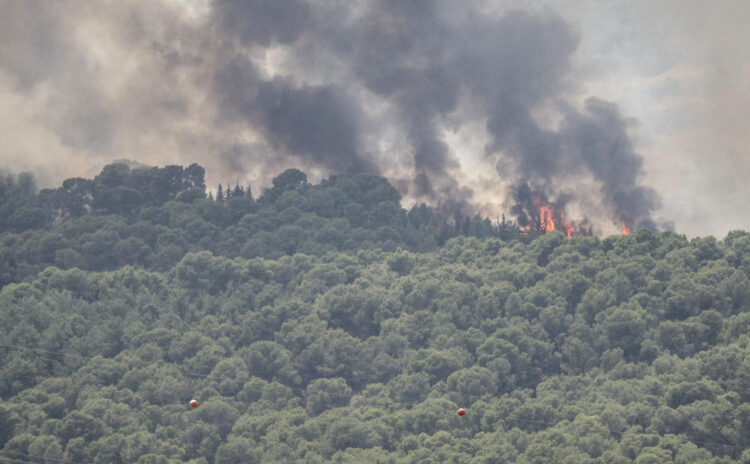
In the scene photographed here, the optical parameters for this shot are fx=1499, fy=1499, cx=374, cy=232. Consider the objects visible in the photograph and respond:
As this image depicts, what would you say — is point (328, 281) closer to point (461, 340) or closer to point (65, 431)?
point (461, 340)

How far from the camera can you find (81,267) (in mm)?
170000

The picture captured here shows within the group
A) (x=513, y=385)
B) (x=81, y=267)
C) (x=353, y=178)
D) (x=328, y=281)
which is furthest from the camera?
(x=353, y=178)

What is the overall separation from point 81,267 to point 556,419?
6747 cm

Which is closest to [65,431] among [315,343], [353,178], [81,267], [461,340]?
[315,343]

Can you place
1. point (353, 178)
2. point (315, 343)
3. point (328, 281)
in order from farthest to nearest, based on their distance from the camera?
point (353, 178), point (328, 281), point (315, 343)

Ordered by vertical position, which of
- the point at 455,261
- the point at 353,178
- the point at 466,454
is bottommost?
the point at 466,454

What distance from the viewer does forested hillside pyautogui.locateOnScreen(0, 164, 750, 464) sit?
397ft

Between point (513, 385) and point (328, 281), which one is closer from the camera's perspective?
point (513, 385)

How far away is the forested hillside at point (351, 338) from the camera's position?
121 metres

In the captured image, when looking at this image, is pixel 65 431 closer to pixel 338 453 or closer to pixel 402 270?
pixel 338 453

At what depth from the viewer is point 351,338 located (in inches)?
5719

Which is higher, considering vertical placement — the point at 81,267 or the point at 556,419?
the point at 81,267

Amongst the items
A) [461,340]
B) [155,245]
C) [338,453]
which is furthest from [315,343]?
[155,245]

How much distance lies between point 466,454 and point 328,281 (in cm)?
4549
